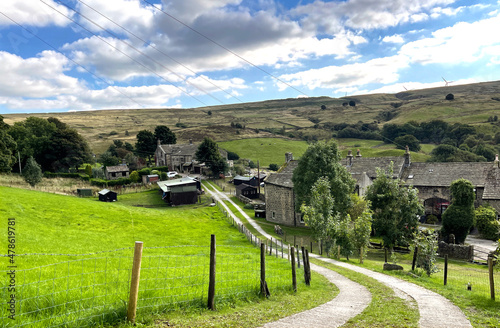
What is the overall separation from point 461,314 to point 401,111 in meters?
196

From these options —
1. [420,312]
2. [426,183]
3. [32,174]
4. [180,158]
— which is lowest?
[420,312]

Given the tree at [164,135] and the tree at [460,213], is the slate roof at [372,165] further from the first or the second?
the tree at [164,135]

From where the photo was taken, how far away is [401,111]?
18538cm

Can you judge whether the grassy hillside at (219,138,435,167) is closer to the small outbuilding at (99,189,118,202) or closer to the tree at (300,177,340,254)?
the small outbuilding at (99,189,118,202)

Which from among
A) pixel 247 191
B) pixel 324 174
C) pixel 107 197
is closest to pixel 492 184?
Answer: pixel 324 174

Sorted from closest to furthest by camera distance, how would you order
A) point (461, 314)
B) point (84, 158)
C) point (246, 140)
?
point (461, 314)
point (84, 158)
point (246, 140)

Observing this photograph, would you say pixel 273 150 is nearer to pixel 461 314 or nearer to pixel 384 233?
pixel 384 233

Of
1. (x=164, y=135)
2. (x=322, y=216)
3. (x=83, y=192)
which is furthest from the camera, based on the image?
(x=164, y=135)

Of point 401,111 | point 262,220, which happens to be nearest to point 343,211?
point 262,220

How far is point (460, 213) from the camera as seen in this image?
3738cm

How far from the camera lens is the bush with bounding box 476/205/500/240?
40219 millimetres

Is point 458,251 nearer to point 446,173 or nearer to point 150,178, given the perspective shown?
point 446,173

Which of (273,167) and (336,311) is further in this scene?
(273,167)

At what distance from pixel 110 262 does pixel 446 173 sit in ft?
178
